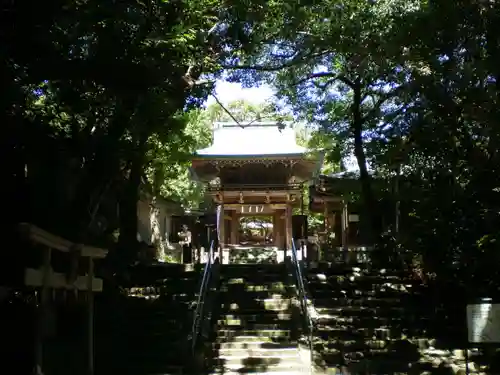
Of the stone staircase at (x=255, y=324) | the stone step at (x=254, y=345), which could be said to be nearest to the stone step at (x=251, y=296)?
the stone staircase at (x=255, y=324)

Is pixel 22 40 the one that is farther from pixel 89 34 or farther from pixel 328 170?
pixel 328 170

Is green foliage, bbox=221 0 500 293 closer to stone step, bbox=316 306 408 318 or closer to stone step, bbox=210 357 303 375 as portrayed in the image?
stone step, bbox=316 306 408 318

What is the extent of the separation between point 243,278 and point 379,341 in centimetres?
390

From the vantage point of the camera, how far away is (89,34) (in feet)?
23.9

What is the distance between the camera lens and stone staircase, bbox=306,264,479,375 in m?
9.74

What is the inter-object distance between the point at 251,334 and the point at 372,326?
94.4 inches

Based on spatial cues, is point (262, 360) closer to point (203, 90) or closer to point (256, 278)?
point (256, 278)

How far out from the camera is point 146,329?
1079 cm

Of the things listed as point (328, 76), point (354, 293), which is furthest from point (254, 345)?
point (328, 76)

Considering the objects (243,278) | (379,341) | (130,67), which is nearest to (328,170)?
(243,278)

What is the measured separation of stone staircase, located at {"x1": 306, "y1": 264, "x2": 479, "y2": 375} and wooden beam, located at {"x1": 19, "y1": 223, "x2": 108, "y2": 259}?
459 cm

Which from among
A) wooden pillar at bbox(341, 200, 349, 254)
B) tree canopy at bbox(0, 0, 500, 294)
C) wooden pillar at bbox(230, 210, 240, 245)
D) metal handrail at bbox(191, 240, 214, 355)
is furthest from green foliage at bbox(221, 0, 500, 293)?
wooden pillar at bbox(230, 210, 240, 245)

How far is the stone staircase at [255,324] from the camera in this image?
9.78 m

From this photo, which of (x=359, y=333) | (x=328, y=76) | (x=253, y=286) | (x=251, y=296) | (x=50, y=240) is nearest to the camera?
(x=50, y=240)
